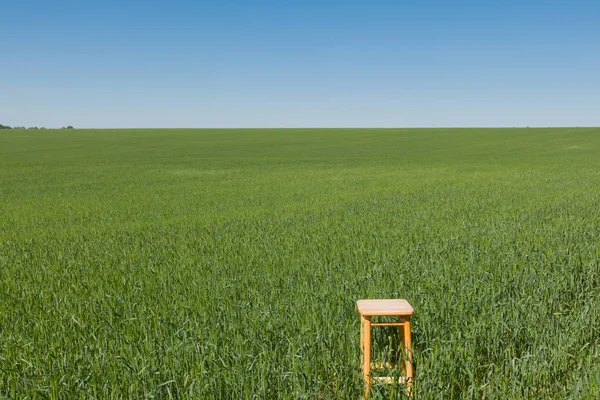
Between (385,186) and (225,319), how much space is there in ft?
55.6

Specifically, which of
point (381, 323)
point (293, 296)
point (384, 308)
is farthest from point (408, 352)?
point (293, 296)

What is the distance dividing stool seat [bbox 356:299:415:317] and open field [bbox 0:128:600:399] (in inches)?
24.9

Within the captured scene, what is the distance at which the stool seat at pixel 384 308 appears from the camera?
324cm

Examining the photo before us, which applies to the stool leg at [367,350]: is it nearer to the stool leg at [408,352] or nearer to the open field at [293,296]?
the open field at [293,296]

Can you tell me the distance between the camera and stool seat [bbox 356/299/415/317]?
3.24m

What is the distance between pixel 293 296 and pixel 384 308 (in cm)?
262

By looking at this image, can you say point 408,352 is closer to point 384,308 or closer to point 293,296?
point 384,308

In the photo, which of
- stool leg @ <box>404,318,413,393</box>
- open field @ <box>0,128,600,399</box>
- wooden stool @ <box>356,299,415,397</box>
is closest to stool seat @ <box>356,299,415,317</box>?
wooden stool @ <box>356,299,415,397</box>

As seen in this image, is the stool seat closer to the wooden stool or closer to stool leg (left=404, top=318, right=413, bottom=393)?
the wooden stool

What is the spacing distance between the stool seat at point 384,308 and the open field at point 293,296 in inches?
24.9

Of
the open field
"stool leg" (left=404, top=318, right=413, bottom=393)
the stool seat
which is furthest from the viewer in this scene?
the open field

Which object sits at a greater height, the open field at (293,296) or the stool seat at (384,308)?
the stool seat at (384,308)

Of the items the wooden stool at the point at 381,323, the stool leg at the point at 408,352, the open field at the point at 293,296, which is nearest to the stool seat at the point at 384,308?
the wooden stool at the point at 381,323

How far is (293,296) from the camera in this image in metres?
5.83
